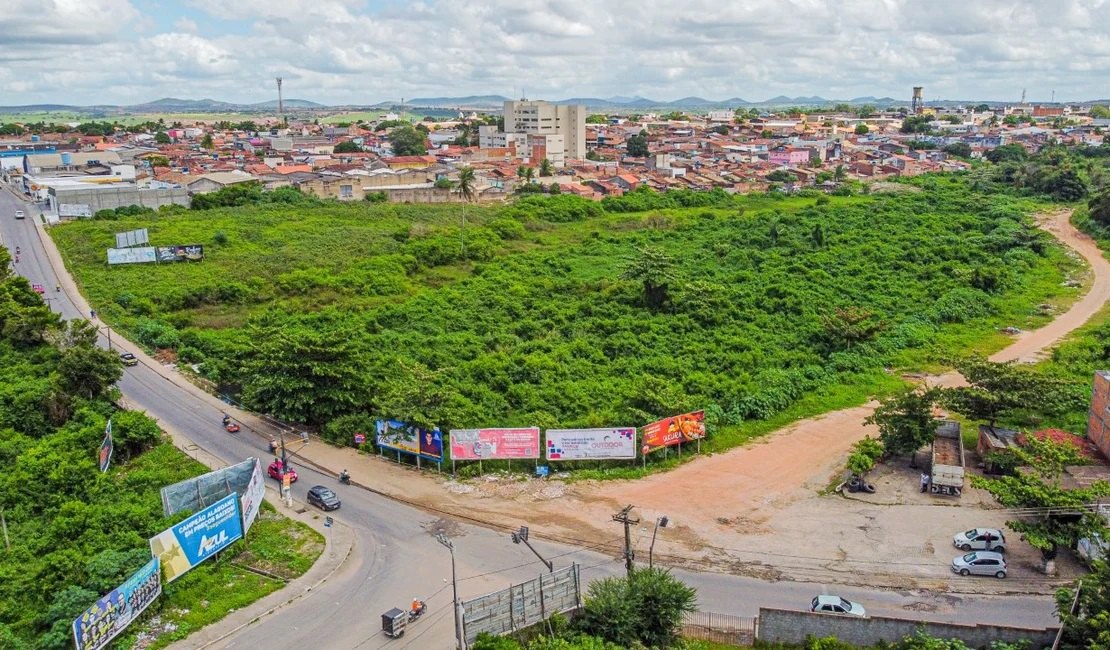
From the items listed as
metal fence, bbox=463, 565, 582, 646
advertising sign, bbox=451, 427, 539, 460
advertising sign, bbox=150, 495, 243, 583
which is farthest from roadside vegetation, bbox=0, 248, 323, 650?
metal fence, bbox=463, 565, 582, 646

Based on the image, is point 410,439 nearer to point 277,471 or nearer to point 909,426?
point 277,471

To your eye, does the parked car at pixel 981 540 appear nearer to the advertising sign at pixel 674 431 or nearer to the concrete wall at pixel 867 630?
the concrete wall at pixel 867 630

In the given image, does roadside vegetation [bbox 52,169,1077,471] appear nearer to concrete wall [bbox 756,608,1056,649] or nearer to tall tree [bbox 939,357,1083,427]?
tall tree [bbox 939,357,1083,427]

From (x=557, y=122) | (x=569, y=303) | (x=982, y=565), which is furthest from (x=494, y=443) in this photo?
(x=557, y=122)

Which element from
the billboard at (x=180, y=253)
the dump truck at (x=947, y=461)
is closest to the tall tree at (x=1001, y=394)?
the dump truck at (x=947, y=461)

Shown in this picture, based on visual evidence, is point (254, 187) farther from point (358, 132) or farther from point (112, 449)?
point (358, 132)

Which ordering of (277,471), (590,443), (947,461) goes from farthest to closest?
(590,443), (947,461), (277,471)
